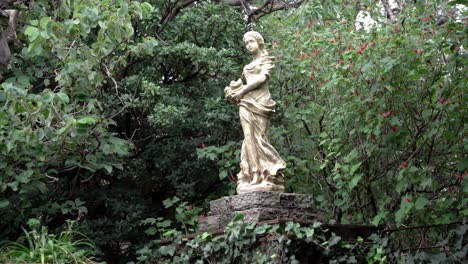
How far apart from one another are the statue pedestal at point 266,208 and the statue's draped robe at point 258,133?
→ 31cm

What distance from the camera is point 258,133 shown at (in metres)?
8.84

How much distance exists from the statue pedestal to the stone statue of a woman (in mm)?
175

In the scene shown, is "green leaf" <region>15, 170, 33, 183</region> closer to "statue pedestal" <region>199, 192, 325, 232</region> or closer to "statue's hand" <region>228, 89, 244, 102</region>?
"statue pedestal" <region>199, 192, 325, 232</region>

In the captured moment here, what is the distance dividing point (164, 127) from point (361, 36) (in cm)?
349

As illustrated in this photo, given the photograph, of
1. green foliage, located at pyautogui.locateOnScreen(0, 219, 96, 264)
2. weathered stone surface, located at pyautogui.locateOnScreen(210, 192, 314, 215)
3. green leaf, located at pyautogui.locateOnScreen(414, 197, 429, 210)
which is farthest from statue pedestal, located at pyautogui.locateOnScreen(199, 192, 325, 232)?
green foliage, located at pyautogui.locateOnScreen(0, 219, 96, 264)

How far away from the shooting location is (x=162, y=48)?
38.8ft

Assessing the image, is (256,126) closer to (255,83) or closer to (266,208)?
(255,83)

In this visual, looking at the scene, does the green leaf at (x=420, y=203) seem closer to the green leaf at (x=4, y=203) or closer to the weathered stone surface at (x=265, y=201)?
the weathered stone surface at (x=265, y=201)

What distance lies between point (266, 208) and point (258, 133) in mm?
998

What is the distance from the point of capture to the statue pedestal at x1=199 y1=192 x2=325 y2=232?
824 cm

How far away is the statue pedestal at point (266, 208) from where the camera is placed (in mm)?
8242

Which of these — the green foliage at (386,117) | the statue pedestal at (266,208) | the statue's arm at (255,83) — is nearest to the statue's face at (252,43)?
the statue's arm at (255,83)

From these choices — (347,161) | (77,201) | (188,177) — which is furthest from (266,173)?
(188,177)

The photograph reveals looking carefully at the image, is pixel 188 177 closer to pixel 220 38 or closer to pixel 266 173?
pixel 220 38
